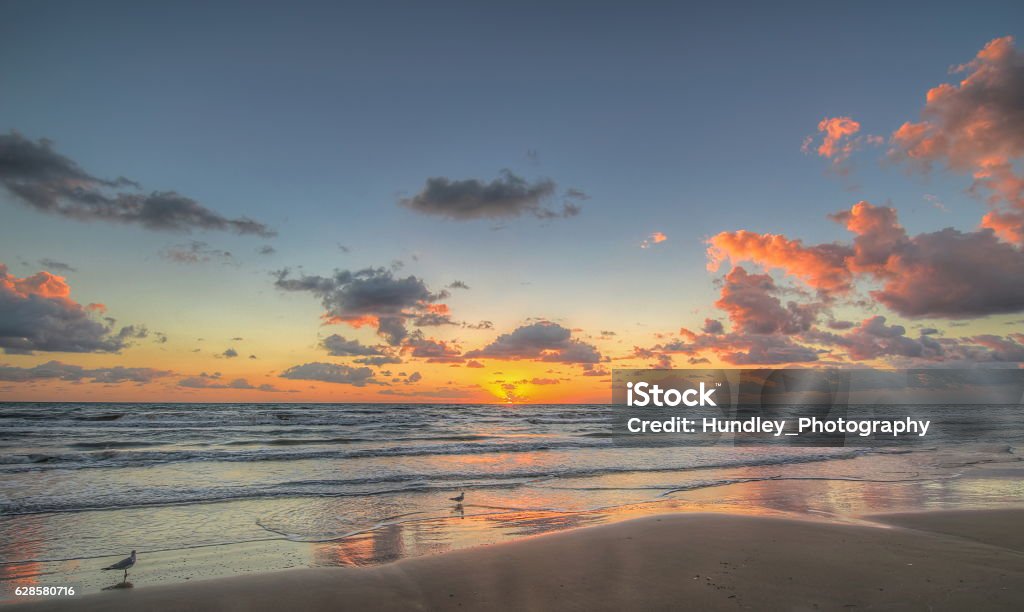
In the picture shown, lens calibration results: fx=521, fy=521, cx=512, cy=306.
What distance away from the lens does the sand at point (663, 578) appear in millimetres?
6121

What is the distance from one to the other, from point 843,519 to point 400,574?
8.93 meters

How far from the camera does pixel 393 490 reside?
15516 millimetres

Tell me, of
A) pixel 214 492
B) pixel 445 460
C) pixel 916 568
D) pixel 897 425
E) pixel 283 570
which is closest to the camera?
pixel 916 568

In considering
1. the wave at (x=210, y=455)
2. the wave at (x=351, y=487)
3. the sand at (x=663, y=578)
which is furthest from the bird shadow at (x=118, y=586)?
the wave at (x=210, y=455)

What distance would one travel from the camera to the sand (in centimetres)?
612

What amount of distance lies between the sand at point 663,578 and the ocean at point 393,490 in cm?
111

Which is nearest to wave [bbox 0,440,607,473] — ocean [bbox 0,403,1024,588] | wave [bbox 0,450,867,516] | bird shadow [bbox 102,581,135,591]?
ocean [bbox 0,403,1024,588]

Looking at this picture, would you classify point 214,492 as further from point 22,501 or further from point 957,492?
point 957,492

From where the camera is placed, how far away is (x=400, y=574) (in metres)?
7.24

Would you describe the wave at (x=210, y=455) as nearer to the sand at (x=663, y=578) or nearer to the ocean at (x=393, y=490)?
the ocean at (x=393, y=490)

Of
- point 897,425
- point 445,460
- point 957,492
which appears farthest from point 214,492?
point 897,425

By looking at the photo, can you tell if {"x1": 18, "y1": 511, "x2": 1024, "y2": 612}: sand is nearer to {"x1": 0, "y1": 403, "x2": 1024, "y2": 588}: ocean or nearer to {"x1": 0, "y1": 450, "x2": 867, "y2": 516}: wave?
{"x1": 0, "y1": 403, "x2": 1024, "y2": 588}: ocean

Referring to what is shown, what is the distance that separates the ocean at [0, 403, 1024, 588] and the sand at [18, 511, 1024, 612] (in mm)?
1106

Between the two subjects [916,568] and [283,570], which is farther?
[283,570]
